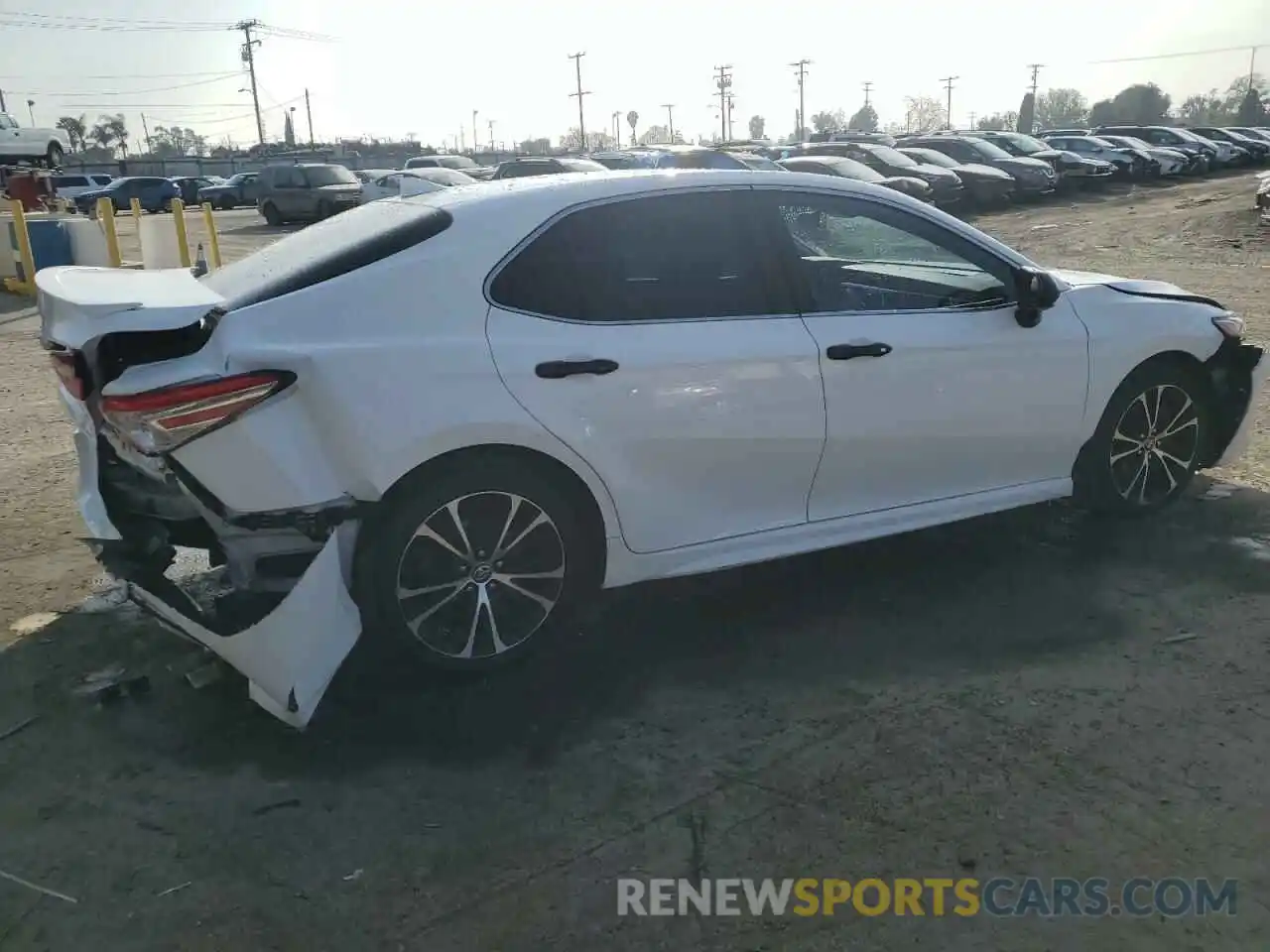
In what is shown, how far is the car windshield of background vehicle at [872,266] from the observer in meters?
4.26

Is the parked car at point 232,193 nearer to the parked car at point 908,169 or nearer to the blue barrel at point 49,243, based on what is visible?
the parked car at point 908,169

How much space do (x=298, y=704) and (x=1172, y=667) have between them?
2.93 metres

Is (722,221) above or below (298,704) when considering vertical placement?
above

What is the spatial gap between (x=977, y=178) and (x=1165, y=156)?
12.0 meters

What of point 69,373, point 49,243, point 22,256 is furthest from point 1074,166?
point 69,373

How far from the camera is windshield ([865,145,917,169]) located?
976 inches

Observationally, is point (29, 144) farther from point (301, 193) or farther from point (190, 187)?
point (301, 193)

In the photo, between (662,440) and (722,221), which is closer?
(662,440)

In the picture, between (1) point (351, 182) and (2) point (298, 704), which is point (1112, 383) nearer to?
(2) point (298, 704)

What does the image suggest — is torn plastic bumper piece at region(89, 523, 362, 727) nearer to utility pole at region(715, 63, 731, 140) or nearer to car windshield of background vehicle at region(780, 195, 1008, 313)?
car windshield of background vehicle at region(780, 195, 1008, 313)

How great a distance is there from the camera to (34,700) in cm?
380

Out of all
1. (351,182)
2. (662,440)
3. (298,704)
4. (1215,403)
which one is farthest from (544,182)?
(351,182)

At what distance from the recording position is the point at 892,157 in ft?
82.4

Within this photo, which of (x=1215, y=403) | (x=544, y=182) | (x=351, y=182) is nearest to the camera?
(x=544, y=182)
